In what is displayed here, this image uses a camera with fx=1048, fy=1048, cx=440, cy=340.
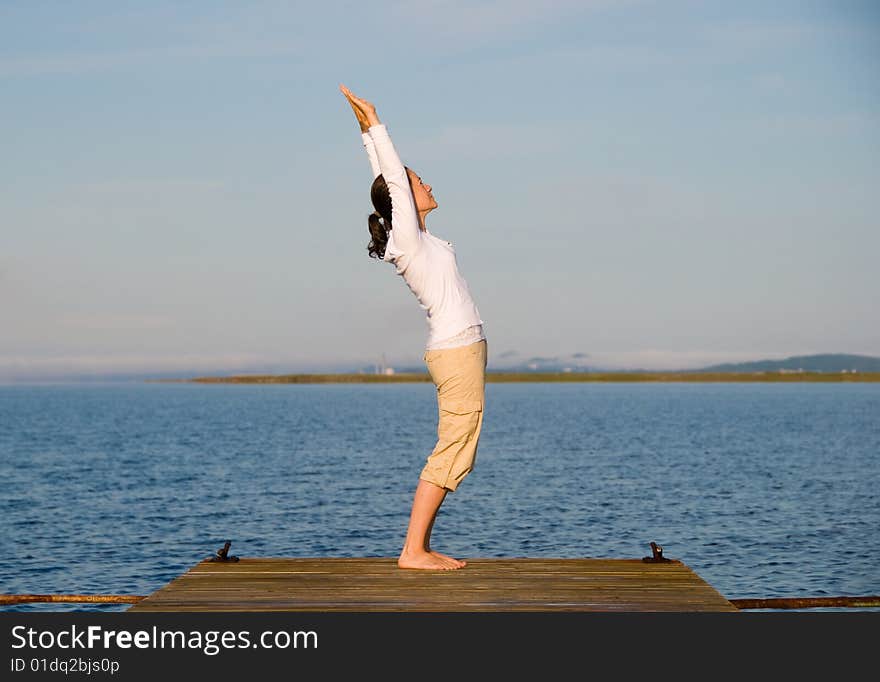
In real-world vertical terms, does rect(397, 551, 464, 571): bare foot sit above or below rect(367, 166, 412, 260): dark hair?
below

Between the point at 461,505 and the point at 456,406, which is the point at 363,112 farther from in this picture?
the point at 461,505

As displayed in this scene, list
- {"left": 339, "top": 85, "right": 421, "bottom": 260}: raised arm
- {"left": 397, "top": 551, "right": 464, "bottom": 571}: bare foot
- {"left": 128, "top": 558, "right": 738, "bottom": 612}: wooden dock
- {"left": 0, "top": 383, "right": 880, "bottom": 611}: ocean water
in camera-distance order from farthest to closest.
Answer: {"left": 0, "top": 383, "right": 880, "bottom": 611}: ocean water, {"left": 397, "top": 551, "right": 464, "bottom": 571}: bare foot, {"left": 339, "top": 85, "right": 421, "bottom": 260}: raised arm, {"left": 128, "top": 558, "right": 738, "bottom": 612}: wooden dock

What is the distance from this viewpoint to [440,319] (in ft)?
26.9

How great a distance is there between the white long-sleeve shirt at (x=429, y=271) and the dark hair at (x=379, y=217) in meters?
0.16

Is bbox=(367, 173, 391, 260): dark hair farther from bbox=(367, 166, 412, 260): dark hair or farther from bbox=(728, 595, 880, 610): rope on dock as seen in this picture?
bbox=(728, 595, 880, 610): rope on dock

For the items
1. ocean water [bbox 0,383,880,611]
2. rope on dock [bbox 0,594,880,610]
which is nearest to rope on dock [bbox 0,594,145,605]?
rope on dock [bbox 0,594,880,610]

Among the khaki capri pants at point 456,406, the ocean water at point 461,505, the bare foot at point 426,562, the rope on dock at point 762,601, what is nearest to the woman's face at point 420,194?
the khaki capri pants at point 456,406

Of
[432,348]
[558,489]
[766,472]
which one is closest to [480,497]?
[558,489]

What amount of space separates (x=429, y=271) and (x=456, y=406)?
3.57 ft

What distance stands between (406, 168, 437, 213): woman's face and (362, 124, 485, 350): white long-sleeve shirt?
196 mm

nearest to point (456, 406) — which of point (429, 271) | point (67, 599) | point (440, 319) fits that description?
point (440, 319)

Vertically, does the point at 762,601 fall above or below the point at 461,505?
above

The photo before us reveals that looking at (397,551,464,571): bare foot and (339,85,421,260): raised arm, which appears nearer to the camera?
(339,85,421,260): raised arm

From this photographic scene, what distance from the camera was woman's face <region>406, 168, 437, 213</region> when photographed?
8.20 m
